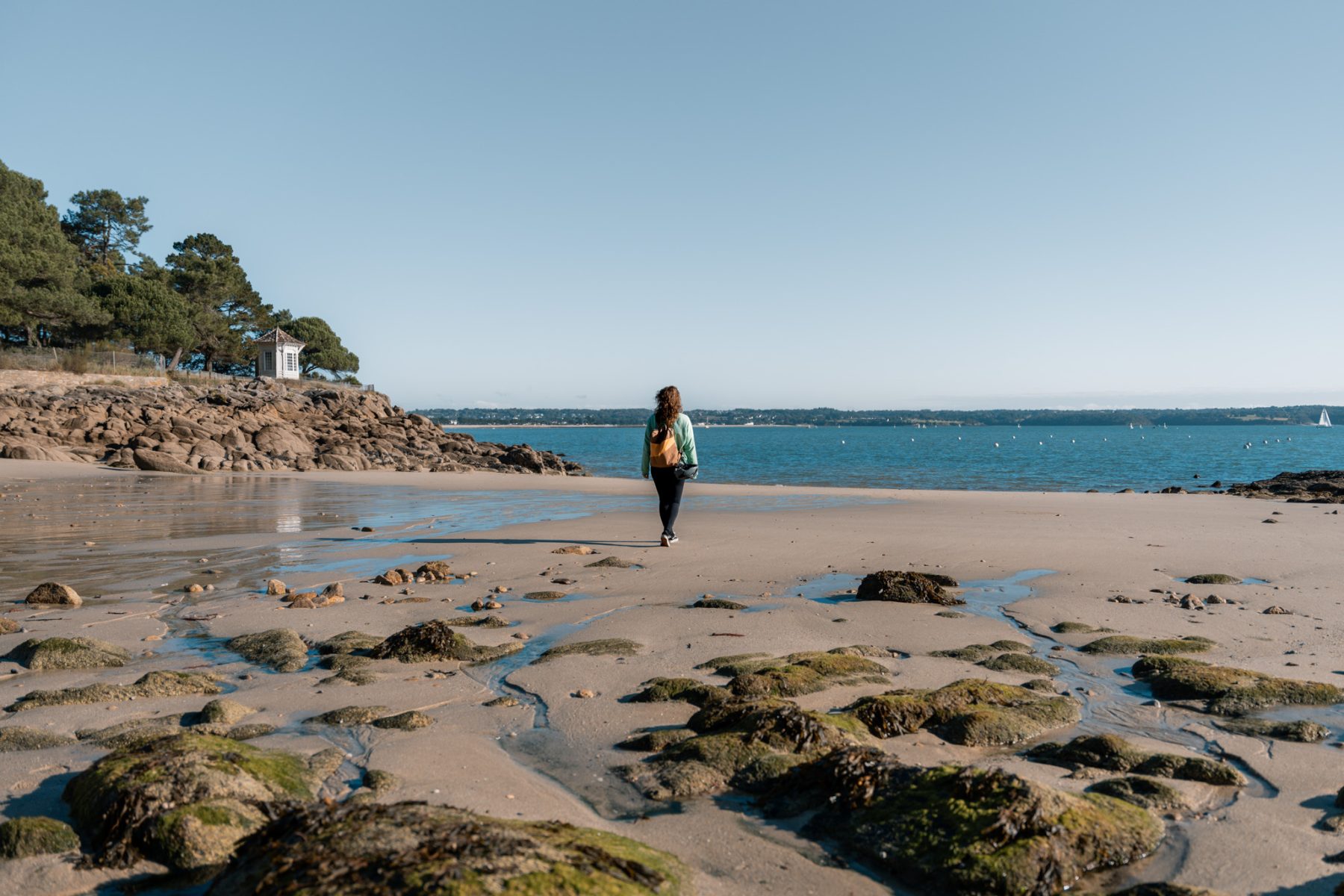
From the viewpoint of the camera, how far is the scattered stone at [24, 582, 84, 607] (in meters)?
8.09

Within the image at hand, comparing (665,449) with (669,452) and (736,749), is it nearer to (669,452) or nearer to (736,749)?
(669,452)

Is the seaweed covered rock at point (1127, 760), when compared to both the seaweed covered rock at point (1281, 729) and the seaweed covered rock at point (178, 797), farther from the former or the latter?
the seaweed covered rock at point (178, 797)

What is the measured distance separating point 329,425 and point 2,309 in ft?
58.9

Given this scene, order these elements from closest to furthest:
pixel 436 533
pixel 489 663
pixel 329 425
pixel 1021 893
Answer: pixel 1021 893 → pixel 489 663 → pixel 436 533 → pixel 329 425

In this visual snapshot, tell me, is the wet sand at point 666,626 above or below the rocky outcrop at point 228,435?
below

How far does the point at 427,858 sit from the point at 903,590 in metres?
6.54

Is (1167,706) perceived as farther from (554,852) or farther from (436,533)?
(436,533)

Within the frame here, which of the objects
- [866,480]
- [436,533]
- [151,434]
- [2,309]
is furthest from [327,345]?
[436,533]

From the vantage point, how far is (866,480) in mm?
39406

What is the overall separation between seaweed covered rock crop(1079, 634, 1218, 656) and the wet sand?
183 mm

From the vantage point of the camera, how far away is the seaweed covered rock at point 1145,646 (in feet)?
21.5

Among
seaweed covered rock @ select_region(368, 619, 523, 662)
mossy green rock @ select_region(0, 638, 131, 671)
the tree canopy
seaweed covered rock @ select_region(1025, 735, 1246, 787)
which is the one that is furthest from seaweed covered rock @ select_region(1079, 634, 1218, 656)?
the tree canopy

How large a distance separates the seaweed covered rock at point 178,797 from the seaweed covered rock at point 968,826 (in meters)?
2.09

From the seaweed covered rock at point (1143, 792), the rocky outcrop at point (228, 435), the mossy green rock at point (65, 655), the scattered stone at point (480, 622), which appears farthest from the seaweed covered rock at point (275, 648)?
the rocky outcrop at point (228, 435)
